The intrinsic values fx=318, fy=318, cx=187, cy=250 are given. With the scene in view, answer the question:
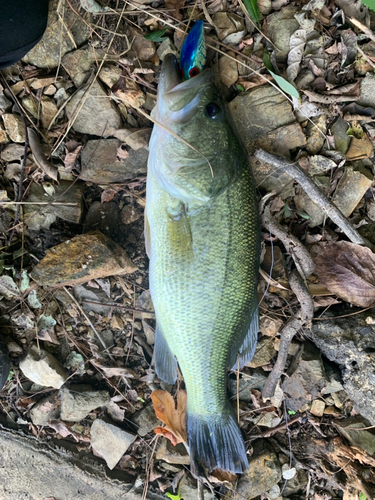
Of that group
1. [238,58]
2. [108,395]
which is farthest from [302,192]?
[108,395]

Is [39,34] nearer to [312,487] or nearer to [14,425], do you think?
[14,425]

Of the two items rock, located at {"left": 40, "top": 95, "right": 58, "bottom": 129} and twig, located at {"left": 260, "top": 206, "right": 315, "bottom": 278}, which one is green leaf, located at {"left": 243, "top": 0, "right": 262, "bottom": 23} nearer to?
twig, located at {"left": 260, "top": 206, "right": 315, "bottom": 278}

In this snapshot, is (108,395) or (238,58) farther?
(108,395)

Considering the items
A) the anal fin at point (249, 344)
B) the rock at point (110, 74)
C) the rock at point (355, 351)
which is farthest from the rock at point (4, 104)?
the rock at point (355, 351)

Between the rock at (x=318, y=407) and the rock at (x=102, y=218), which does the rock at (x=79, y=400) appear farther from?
the rock at (x=318, y=407)

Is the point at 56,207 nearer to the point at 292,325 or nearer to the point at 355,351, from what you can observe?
the point at 292,325

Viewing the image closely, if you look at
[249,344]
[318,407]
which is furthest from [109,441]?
[318,407]
